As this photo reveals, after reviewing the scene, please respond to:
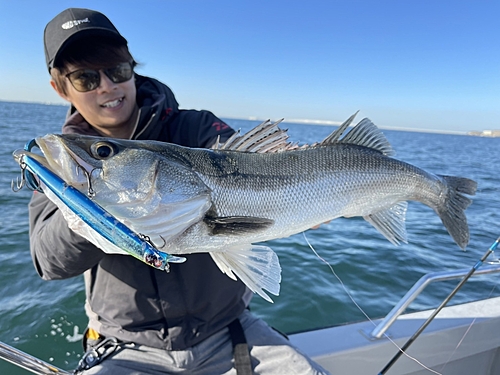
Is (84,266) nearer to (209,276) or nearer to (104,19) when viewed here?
(209,276)

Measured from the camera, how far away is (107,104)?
2910 millimetres

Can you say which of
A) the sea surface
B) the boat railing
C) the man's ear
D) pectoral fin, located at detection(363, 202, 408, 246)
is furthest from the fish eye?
the sea surface

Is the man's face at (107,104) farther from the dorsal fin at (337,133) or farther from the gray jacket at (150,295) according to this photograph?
the dorsal fin at (337,133)

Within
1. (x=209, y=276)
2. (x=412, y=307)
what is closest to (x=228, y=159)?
(x=209, y=276)

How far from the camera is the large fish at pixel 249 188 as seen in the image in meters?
1.80

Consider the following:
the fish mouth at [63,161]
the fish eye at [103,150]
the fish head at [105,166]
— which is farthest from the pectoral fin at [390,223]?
the fish mouth at [63,161]

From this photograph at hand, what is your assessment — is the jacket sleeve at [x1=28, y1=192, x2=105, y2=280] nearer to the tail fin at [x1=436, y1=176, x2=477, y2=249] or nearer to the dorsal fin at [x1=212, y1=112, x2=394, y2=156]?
the dorsal fin at [x1=212, y1=112, x2=394, y2=156]

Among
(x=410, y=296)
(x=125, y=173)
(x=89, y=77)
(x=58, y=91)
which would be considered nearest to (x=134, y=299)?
(x=125, y=173)

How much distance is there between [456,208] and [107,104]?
2.90 m

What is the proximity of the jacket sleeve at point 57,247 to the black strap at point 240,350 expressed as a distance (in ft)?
3.94

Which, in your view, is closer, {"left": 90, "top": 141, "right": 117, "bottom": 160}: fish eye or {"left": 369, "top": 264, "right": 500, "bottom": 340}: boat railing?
{"left": 90, "top": 141, "right": 117, "bottom": 160}: fish eye

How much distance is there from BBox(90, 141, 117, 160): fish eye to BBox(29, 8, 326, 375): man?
88cm

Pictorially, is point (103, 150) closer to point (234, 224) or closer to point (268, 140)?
point (234, 224)

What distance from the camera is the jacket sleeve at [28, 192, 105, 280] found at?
6.89 feet
